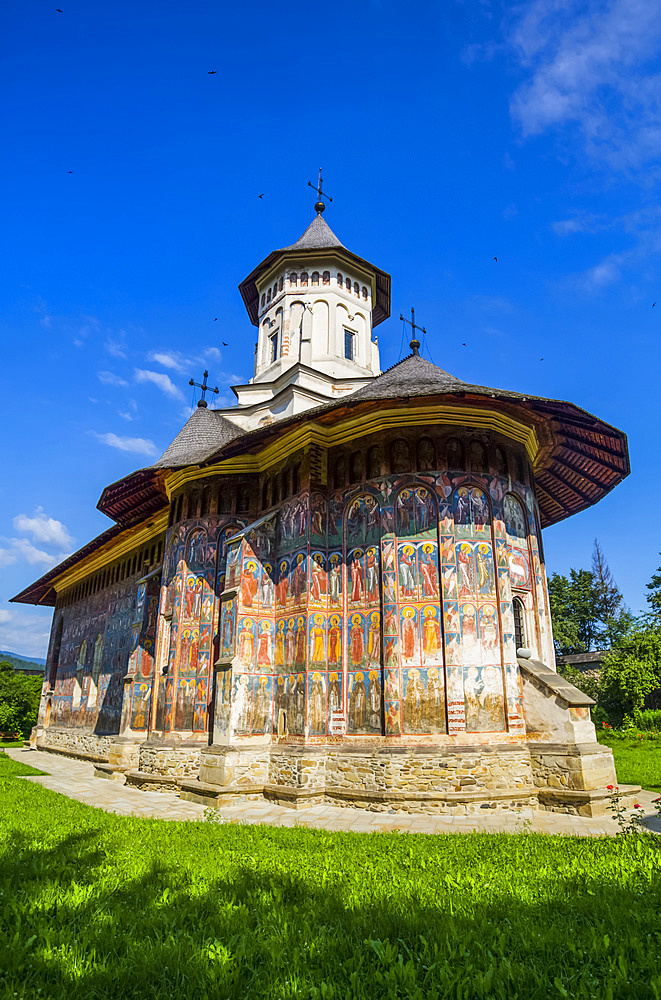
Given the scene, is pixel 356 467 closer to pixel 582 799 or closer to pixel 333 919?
pixel 582 799

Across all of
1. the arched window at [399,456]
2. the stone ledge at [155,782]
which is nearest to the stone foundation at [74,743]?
the stone ledge at [155,782]

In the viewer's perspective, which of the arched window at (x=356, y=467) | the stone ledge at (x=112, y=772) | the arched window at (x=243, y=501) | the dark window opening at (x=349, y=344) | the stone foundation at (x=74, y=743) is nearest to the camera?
the arched window at (x=356, y=467)

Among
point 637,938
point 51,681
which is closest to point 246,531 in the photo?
Result: point 637,938

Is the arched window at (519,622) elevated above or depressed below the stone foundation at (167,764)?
above

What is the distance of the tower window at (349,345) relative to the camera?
737 inches

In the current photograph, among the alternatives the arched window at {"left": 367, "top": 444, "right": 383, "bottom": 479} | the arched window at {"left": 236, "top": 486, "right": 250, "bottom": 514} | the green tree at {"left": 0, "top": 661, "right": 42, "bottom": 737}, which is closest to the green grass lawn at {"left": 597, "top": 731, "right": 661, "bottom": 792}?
the arched window at {"left": 367, "top": 444, "right": 383, "bottom": 479}

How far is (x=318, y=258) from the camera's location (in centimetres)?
1895

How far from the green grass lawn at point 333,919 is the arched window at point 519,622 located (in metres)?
4.94

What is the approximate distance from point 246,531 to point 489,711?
537 cm

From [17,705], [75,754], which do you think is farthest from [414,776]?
[17,705]

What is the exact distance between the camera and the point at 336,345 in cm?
1819

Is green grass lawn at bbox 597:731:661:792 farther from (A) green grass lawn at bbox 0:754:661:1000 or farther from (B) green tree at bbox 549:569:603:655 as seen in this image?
(B) green tree at bbox 549:569:603:655

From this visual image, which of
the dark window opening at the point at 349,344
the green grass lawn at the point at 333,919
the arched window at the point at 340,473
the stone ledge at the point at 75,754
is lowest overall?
the green grass lawn at the point at 333,919

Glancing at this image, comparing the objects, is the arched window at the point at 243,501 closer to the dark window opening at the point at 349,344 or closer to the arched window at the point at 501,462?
the arched window at the point at 501,462
